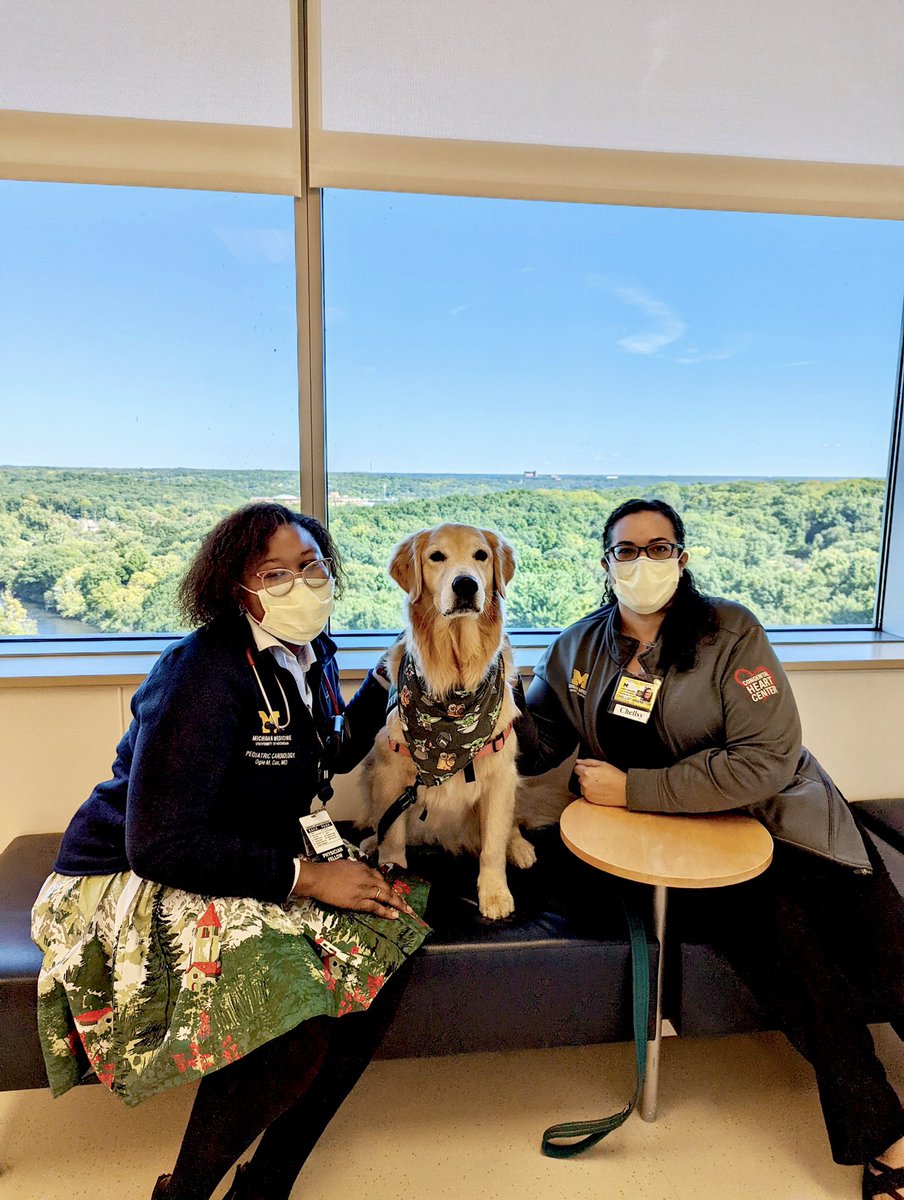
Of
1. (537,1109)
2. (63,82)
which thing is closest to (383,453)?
(63,82)

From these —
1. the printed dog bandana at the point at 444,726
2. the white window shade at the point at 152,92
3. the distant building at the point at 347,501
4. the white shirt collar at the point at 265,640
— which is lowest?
the printed dog bandana at the point at 444,726

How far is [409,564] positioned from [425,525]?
90 centimetres

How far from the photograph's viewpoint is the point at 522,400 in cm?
260

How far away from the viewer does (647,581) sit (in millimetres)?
1764

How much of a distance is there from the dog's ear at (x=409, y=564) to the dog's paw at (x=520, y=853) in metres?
0.73

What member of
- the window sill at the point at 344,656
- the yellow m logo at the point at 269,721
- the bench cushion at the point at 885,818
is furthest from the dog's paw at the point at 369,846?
the bench cushion at the point at 885,818

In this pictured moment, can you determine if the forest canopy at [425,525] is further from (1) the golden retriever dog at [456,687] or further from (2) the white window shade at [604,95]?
(2) the white window shade at [604,95]

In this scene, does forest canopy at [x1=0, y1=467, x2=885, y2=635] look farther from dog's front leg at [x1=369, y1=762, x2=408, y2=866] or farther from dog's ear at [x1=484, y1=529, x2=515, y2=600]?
dog's front leg at [x1=369, y1=762, x2=408, y2=866]

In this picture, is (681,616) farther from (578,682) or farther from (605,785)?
(605,785)

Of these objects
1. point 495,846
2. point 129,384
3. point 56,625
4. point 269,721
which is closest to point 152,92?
point 129,384

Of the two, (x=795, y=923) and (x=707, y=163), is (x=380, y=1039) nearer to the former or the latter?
(x=795, y=923)

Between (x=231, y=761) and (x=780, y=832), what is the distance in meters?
1.26

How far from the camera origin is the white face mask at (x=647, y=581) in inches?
69.2

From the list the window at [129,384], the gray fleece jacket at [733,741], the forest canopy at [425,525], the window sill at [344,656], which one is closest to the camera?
the gray fleece jacket at [733,741]
